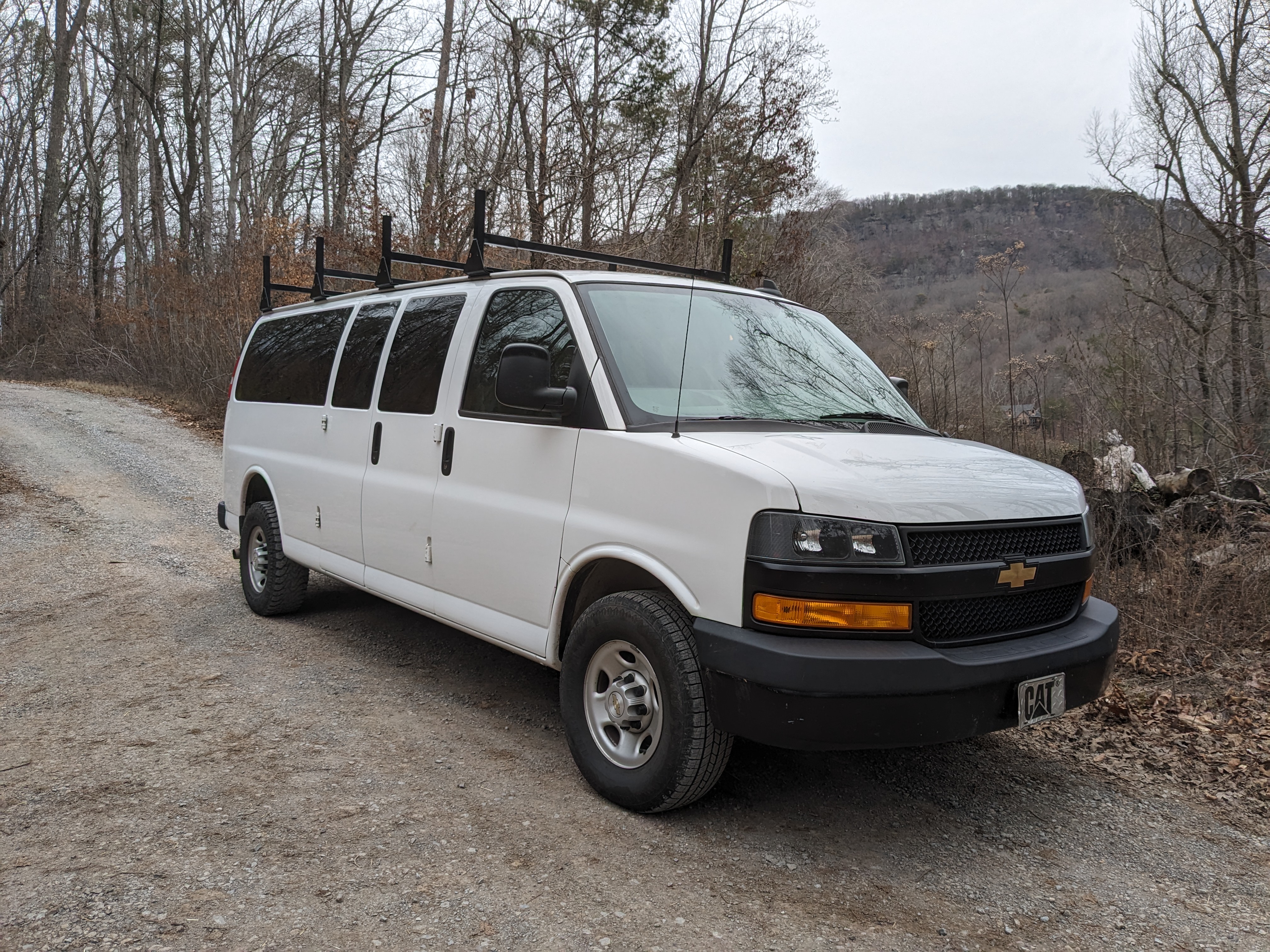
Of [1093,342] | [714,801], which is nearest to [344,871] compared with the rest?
[714,801]

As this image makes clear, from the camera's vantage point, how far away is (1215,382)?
27.4 ft

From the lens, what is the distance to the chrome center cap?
346 cm

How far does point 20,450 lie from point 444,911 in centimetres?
1362

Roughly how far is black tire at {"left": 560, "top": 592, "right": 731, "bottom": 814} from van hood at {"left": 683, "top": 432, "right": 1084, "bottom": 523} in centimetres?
63

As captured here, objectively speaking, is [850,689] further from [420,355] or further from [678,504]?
[420,355]

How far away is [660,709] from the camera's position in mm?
3336

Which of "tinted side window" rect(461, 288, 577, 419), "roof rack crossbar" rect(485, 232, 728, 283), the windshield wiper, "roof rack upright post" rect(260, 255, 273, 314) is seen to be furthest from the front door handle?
"roof rack upright post" rect(260, 255, 273, 314)

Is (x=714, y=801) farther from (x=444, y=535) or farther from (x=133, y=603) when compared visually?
(x=133, y=603)

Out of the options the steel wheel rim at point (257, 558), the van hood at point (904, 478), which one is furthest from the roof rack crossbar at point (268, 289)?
the van hood at point (904, 478)

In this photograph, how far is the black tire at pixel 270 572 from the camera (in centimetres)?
611

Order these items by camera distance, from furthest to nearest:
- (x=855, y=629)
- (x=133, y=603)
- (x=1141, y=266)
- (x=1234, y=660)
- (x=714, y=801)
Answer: (x=1141, y=266) → (x=133, y=603) → (x=1234, y=660) → (x=714, y=801) → (x=855, y=629)

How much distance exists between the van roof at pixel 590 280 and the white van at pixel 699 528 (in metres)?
0.02

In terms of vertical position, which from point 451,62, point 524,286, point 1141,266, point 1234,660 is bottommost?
point 1234,660

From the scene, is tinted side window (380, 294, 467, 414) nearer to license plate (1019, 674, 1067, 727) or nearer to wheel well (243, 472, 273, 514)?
wheel well (243, 472, 273, 514)
